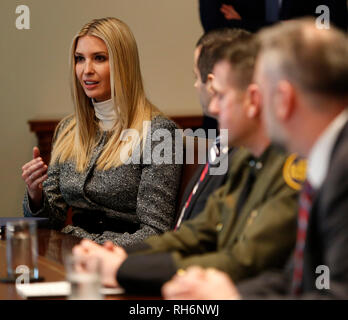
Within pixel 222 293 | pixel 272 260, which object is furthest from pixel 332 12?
pixel 222 293

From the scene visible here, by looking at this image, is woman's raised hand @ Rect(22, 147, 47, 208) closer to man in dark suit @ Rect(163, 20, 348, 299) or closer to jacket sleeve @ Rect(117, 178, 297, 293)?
jacket sleeve @ Rect(117, 178, 297, 293)

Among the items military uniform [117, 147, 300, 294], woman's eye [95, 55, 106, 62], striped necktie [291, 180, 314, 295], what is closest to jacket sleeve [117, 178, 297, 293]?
military uniform [117, 147, 300, 294]

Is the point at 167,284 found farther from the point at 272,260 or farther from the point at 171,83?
the point at 171,83

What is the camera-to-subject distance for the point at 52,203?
125 inches

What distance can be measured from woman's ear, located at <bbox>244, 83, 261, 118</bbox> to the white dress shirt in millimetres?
373

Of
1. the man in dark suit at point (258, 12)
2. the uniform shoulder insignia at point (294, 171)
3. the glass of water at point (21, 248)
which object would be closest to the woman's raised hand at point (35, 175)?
the man in dark suit at point (258, 12)

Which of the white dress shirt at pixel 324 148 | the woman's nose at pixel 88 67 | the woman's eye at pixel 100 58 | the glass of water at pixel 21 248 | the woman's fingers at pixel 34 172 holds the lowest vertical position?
the glass of water at pixel 21 248

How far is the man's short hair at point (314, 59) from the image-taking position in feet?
4.09

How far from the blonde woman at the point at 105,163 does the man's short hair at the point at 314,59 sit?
1.50 meters

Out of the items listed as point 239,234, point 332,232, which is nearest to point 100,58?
point 239,234

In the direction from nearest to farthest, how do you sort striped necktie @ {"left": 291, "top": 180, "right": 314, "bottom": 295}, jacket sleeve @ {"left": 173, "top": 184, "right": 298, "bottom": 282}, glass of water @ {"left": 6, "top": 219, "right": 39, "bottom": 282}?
striped necktie @ {"left": 291, "top": 180, "right": 314, "bottom": 295} → jacket sleeve @ {"left": 173, "top": 184, "right": 298, "bottom": 282} → glass of water @ {"left": 6, "top": 219, "right": 39, "bottom": 282}

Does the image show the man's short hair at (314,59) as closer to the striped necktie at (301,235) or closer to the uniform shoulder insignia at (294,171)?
the striped necktie at (301,235)

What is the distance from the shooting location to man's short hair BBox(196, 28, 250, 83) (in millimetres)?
2133

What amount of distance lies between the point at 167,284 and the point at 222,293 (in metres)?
0.24
